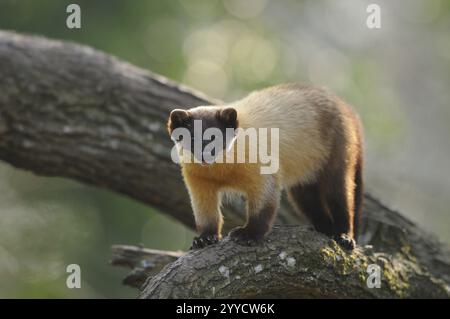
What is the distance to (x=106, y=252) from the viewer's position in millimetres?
22594

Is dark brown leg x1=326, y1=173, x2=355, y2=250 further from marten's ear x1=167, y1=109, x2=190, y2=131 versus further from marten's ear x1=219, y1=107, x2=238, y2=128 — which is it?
marten's ear x1=167, y1=109, x2=190, y2=131

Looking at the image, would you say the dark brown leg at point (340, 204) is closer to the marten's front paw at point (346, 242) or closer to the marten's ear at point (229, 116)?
the marten's front paw at point (346, 242)

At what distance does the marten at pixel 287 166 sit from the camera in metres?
8.18

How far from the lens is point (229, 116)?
815cm

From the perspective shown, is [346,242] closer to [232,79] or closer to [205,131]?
[205,131]

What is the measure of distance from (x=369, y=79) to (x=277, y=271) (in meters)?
23.3

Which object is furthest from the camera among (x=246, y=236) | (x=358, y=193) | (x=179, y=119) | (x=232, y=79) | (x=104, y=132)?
(x=232, y=79)

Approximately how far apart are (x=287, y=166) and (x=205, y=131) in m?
1.04

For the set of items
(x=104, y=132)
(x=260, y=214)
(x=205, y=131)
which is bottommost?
(x=260, y=214)

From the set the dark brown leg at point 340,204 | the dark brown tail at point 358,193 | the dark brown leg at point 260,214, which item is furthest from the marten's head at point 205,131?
the dark brown tail at point 358,193

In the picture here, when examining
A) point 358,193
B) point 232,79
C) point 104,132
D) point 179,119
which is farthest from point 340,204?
point 232,79

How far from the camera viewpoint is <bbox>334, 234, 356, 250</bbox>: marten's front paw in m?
8.62

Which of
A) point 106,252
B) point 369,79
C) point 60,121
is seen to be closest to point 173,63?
point 106,252

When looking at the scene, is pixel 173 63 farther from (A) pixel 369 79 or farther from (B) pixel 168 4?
(A) pixel 369 79
